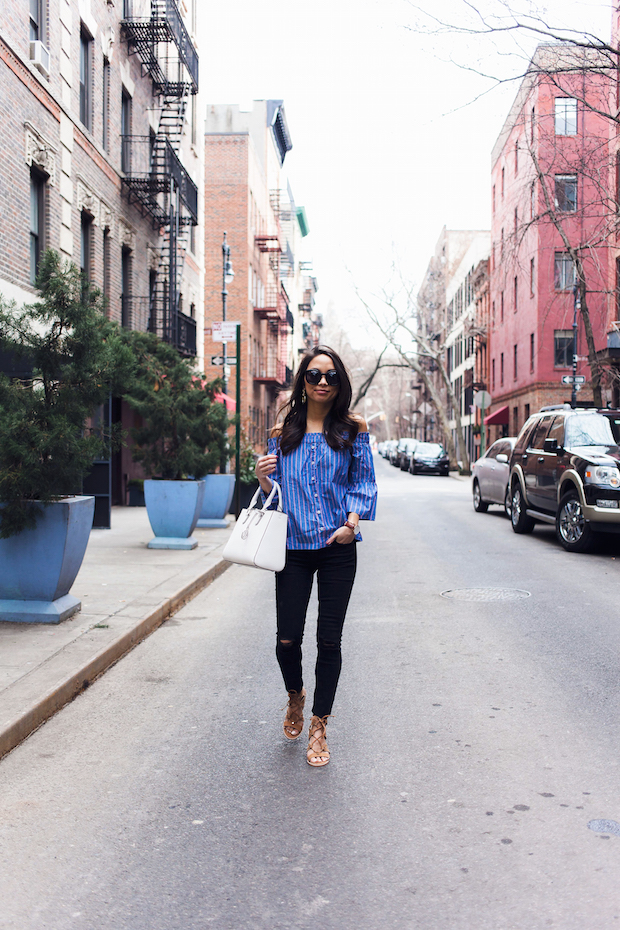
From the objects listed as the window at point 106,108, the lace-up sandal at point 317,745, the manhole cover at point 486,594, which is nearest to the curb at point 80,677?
the lace-up sandal at point 317,745

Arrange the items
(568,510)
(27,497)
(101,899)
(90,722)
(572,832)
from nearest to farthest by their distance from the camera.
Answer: (101,899), (572,832), (90,722), (27,497), (568,510)

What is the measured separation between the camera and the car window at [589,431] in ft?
42.4

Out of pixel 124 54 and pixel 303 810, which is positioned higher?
pixel 124 54

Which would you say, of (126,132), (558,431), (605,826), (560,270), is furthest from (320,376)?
(560,270)

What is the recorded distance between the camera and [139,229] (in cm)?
2153

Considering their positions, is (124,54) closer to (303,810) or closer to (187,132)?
(187,132)

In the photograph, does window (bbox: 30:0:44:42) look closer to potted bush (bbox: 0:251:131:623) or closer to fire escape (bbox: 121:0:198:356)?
fire escape (bbox: 121:0:198:356)

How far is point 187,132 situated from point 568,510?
18.1 metres

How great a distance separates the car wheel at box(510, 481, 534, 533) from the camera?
14.9 m

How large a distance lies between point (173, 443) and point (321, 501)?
7830mm

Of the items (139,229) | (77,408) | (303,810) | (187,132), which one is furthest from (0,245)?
(187,132)

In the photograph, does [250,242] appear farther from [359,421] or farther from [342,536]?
[342,536]

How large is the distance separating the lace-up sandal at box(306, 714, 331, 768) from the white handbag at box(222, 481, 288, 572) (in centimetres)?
76

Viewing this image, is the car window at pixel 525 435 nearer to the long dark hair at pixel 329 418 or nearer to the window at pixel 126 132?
the window at pixel 126 132
